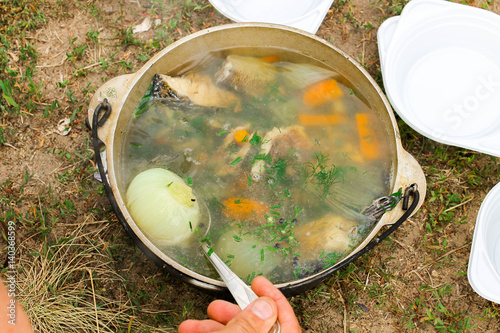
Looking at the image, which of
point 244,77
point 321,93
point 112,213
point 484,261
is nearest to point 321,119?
point 321,93

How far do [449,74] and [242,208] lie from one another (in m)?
1.75

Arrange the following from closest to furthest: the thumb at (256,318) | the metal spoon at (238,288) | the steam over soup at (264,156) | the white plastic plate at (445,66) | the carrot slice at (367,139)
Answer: the thumb at (256,318), the metal spoon at (238,288), the steam over soup at (264,156), the carrot slice at (367,139), the white plastic plate at (445,66)

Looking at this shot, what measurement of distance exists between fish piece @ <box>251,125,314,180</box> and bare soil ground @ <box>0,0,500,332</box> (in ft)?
2.72

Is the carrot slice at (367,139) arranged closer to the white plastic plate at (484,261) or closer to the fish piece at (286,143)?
the fish piece at (286,143)

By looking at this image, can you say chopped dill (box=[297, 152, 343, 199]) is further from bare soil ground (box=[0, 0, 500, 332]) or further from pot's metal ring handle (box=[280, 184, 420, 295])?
bare soil ground (box=[0, 0, 500, 332])

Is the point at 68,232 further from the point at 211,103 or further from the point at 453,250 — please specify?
the point at 453,250

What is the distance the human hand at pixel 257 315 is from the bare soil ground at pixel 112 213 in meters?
0.58

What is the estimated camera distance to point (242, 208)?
189 centimetres

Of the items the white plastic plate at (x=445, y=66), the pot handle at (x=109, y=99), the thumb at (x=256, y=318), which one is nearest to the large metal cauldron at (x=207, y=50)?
the pot handle at (x=109, y=99)

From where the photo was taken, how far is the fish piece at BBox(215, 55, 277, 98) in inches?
83.3

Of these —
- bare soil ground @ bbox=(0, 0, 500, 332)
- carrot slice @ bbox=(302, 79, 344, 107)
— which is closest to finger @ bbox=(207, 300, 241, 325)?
bare soil ground @ bbox=(0, 0, 500, 332)

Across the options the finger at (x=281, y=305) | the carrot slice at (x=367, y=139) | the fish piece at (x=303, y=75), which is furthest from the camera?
the fish piece at (x=303, y=75)

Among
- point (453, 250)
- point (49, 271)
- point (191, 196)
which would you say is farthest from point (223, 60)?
point (453, 250)

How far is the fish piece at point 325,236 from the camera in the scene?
1838mm
